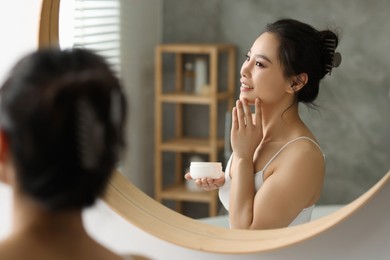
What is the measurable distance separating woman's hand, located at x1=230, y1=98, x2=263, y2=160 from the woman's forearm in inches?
0.6

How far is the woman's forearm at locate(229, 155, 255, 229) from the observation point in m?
1.12

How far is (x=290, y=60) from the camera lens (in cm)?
108

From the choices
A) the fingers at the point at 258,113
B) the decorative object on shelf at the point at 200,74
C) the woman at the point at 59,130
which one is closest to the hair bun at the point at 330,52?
the fingers at the point at 258,113

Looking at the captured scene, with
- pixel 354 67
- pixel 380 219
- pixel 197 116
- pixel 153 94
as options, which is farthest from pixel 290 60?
pixel 153 94

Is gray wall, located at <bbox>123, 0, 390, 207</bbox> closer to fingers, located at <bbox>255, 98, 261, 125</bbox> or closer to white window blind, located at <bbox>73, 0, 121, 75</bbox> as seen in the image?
fingers, located at <bbox>255, 98, 261, 125</bbox>

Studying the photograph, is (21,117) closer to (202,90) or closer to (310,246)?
(310,246)

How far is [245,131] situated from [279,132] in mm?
50

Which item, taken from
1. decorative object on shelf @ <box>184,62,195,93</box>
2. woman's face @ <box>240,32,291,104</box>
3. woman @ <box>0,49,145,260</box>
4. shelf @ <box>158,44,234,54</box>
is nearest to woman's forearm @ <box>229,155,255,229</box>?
woman's face @ <box>240,32,291,104</box>

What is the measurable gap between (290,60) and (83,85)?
53 cm

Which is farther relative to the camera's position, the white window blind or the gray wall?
the white window blind

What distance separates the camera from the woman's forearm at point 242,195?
112 cm

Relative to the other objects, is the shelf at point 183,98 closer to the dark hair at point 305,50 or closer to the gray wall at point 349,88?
the gray wall at point 349,88

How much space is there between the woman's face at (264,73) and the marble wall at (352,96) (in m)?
0.04

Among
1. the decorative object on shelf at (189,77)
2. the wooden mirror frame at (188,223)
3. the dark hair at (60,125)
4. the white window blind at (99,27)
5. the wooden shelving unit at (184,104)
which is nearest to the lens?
the dark hair at (60,125)
